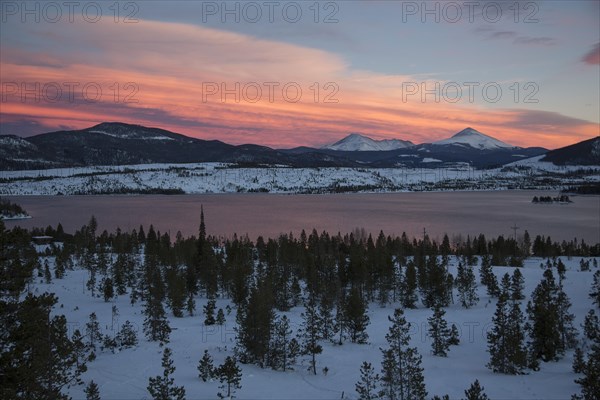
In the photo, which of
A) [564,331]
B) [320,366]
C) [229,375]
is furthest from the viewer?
[564,331]

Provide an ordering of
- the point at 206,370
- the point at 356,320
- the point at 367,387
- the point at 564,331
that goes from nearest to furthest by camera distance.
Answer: the point at 367,387 → the point at 206,370 → the point at 564,331 → the point at 356,320

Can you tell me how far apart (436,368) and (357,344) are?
1020 centimetres

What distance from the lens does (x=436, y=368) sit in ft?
126

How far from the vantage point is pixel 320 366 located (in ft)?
128

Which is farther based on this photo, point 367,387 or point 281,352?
point 281,352

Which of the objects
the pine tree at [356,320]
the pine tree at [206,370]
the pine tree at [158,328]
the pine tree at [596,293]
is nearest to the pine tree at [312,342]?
the pine tree at [356,320]

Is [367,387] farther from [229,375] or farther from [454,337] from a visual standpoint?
[454,337]

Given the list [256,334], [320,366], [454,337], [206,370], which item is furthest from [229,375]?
[454,337]

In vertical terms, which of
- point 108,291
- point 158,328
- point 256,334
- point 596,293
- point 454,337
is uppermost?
point 596,293

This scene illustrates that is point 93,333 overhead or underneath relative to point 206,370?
underneath

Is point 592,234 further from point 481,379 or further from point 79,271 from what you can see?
point 79,271

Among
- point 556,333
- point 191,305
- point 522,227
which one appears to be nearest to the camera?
point 556,333

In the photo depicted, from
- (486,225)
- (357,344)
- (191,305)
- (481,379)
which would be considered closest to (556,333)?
(481,379)

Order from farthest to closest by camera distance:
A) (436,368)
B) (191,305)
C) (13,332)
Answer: (191,305) → (436,368) → (13,332)
